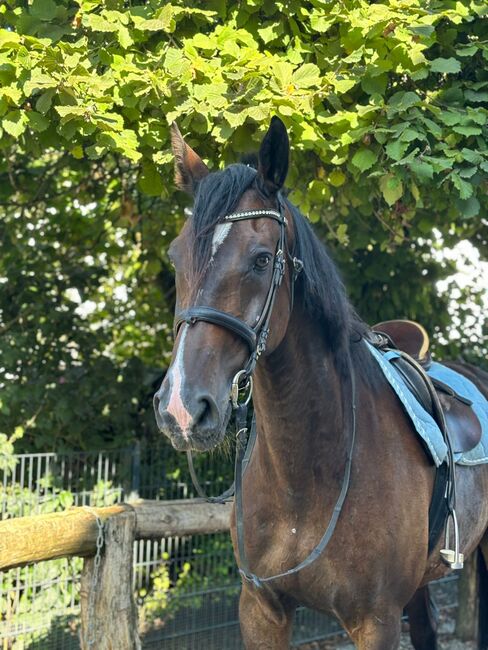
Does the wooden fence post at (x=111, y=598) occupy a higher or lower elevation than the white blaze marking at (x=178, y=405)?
lower

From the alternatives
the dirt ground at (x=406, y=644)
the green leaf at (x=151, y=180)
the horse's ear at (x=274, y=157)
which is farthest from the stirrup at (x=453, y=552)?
the dirt ground at (x=406, y=644)

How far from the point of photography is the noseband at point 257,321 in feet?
8.12

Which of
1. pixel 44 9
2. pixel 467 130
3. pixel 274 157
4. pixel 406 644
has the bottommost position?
pixel 406 644

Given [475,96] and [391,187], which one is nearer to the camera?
Result: [391,187]

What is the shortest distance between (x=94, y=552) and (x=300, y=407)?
1938mm

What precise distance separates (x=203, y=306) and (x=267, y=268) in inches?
10.9

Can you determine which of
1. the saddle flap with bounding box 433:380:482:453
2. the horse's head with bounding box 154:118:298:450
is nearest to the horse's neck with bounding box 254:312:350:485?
the horse's head with bounding box 154:118:298:450

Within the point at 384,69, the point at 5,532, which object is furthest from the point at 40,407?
the point at 384,69

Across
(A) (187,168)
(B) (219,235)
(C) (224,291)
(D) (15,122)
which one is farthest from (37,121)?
(C) (224,291)

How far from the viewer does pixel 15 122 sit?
3719 millimetres

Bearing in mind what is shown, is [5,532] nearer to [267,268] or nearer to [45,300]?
[267,268]

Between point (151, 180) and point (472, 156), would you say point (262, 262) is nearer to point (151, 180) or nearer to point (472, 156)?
point (472, 156)

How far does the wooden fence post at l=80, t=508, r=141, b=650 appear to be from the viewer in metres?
4.35

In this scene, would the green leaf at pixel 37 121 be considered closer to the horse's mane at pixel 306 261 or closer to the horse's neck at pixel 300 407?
the horse's mane at pixel 306 261
